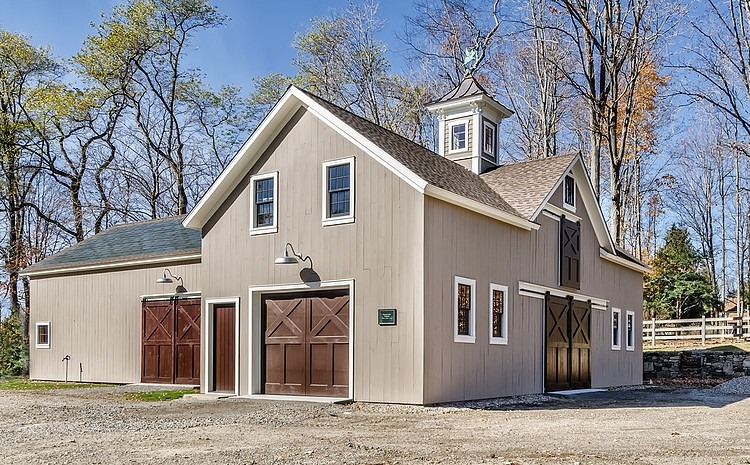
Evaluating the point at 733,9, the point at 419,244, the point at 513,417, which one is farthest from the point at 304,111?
the point at 733,9

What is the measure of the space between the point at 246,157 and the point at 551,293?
26.4ft

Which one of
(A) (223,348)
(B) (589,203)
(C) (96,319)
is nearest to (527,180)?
(B) (589,203)

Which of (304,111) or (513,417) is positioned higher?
(304,111)

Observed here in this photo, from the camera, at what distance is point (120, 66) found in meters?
33.1

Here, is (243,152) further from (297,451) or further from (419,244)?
(297,451)

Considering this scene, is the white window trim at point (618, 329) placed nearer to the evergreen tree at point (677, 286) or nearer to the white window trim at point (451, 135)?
the white window trim at point (451, 135)

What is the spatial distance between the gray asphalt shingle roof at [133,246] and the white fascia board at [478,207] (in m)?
7.40

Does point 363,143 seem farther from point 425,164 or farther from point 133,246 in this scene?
point 133,246

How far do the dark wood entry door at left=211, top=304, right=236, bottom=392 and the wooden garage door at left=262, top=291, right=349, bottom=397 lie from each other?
0.89m

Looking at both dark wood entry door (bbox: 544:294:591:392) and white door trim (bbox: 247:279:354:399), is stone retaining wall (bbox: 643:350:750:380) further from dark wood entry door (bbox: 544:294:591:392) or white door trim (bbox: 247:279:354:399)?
white door trim (bbox: 247:279:354:399)

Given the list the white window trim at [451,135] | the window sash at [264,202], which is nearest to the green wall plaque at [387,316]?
the window sash at [264,202]

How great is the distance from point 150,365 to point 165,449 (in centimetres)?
1154

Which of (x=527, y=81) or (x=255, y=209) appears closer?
(x=255, y=209)

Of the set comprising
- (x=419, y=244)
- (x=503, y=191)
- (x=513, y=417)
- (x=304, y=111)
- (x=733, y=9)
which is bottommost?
(x=513, y=417)
